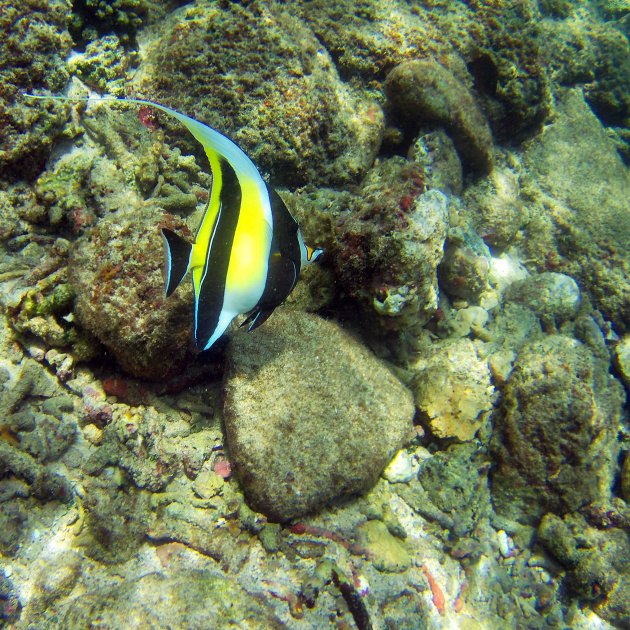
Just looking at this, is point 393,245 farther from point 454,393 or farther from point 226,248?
point 226,248

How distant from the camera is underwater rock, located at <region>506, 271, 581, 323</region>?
5.85 meters

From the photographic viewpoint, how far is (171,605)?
7.84 feet

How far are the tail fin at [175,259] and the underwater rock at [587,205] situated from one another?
6.55 m

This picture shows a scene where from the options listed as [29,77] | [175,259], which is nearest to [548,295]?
[175,259]

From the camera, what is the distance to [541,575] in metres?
4.21

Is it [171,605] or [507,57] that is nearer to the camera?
[171,605]

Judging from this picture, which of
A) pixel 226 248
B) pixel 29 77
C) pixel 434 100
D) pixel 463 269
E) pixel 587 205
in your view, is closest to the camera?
pixel 226 248

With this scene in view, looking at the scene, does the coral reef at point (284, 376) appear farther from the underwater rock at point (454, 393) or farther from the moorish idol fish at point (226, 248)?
the moorish idol fish at point (226, 248)

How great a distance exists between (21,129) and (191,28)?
2086mm

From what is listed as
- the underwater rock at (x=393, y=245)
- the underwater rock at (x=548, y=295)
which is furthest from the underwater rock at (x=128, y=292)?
the underwater rock at (x=548, y=295)

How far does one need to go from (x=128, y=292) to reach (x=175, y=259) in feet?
4.36

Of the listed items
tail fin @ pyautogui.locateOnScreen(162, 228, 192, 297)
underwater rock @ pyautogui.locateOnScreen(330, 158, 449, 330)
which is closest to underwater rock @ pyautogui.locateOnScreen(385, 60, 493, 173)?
underwater rock @ pyautogui.locateOnScreen(330, 158, 449, 330)

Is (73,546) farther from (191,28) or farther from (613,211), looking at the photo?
(613,211)

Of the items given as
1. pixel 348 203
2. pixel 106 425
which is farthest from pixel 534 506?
pixel 106 425
